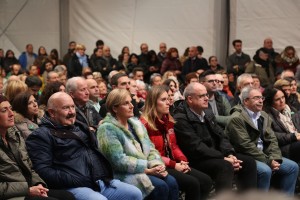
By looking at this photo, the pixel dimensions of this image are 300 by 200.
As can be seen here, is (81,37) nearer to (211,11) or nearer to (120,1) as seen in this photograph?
(120,1)

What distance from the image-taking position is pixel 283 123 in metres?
5.75

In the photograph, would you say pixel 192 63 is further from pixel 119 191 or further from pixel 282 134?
pixel 119 191

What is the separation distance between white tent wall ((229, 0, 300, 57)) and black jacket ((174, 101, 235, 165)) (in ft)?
22.7

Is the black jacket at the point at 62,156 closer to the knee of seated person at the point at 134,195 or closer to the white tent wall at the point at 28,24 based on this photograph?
the knee of seated person at the point at 134,195

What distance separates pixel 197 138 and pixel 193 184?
54 centimetres

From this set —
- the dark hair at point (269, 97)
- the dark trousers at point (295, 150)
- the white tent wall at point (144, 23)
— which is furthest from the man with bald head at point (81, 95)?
the white tent wall at point (144, 23)

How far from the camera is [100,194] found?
372 centimetres

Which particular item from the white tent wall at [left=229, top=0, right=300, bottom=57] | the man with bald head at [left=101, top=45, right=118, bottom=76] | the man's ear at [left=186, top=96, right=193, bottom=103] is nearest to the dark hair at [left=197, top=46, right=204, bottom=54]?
the white tent wall at [left=229, top=0, right=300, bottom=57]

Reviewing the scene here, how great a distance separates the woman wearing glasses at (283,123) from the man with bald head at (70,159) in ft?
7.20

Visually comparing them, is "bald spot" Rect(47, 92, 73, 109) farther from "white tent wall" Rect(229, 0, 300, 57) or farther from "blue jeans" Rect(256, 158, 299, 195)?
"white tent wall" Rect(229, 0, 300, 57)

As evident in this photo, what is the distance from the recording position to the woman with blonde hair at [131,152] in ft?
13.4

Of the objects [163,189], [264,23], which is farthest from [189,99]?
[264,23]

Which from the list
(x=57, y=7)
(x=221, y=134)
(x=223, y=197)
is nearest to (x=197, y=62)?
(x=57, y=7)

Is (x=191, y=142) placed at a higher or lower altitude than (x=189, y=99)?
lower
